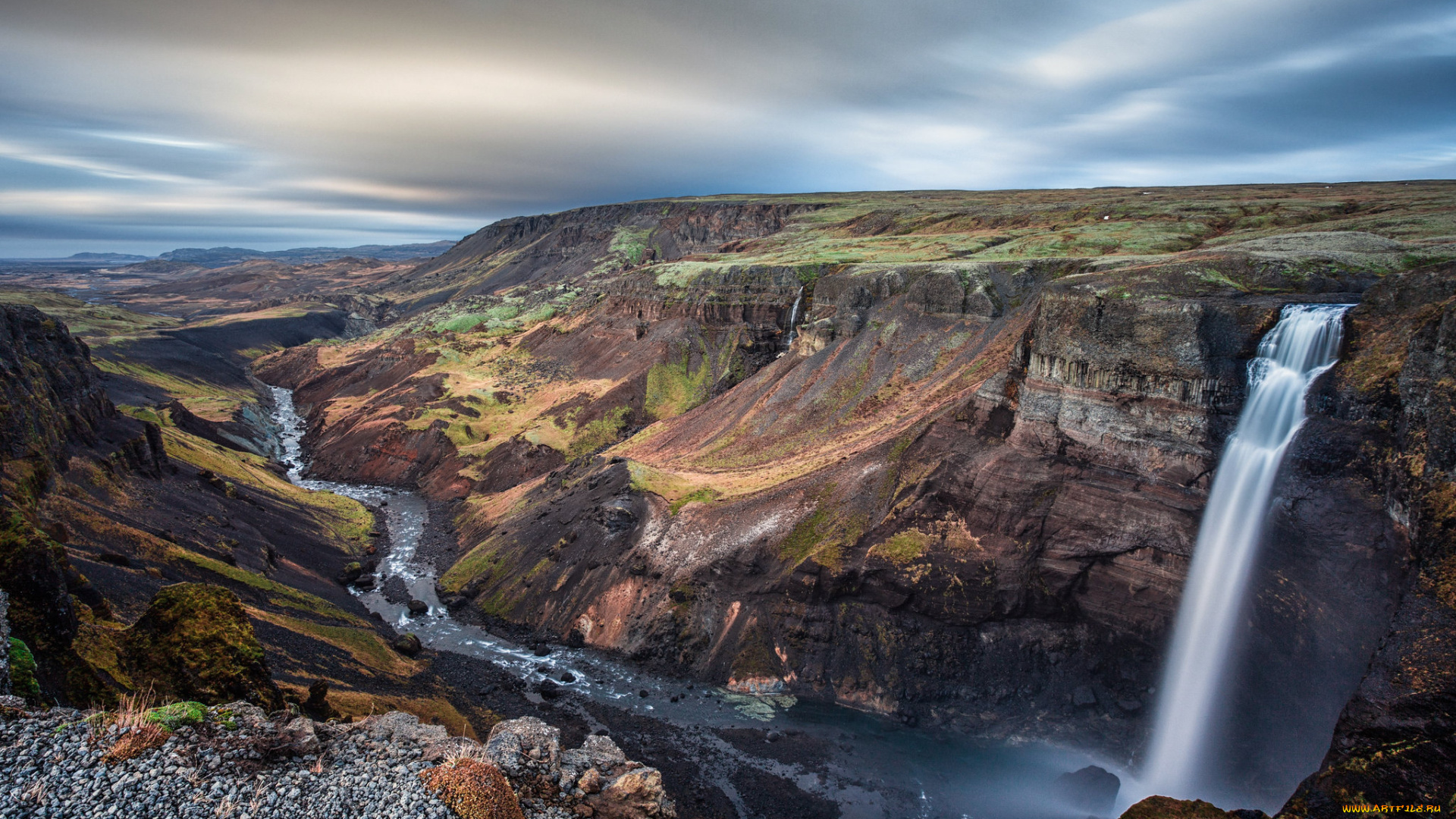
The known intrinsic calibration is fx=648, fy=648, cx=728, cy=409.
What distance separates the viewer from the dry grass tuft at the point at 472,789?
49.4 feet

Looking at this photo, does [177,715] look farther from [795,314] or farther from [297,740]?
[795,314]

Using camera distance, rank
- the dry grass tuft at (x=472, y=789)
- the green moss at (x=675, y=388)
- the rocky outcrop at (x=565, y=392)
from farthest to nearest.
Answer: the green moss at (x=675, y=388) < the rocky outcrop at (x=565, y=392) < the dry grass tuft at (x=472, y=789)

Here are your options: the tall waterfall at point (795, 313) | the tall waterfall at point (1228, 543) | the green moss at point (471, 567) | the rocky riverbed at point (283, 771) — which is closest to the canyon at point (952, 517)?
the green moss at point (471, 567)

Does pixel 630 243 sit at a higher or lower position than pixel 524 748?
higher

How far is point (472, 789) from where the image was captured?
50.7 ft

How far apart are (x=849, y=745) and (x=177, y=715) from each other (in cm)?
2654

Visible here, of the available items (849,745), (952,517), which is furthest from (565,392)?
(849,745)

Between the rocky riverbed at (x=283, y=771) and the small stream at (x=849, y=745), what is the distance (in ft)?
37.8

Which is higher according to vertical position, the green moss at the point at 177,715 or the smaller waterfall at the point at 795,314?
the smaller waterfall at the point at 795,314

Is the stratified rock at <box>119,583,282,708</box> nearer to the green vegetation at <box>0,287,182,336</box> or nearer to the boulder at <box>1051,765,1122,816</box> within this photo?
the boulder at <box>1051,765,1122,816</box>

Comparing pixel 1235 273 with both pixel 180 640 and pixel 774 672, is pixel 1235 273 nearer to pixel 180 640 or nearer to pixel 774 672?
pixel 774 672

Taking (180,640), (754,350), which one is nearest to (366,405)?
(754,350)

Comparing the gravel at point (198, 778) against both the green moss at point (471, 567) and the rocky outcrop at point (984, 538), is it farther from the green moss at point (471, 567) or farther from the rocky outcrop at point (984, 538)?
the green moss at point (471, 567)

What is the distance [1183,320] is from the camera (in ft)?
100
